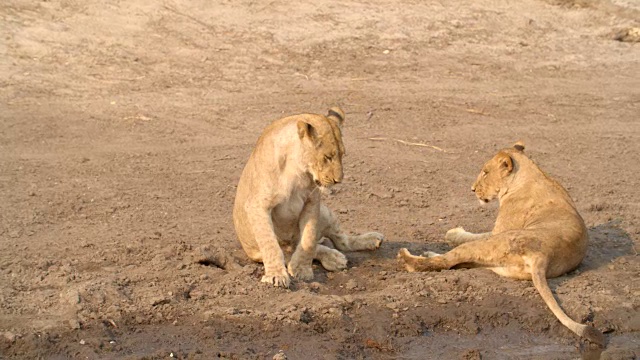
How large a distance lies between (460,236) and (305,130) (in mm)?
2052

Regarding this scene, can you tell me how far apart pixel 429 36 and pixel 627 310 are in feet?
22.0

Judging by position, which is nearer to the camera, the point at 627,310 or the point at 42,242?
the point at 627,310

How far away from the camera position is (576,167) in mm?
11016

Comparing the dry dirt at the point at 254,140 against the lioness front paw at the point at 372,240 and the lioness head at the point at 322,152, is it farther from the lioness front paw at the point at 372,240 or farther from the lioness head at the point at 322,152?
the lioness head at the point at 322,152

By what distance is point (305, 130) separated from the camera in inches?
284

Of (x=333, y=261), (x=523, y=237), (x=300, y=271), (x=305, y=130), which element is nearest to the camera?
(x=305, y=130)

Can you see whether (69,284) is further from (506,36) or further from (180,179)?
(506,36)

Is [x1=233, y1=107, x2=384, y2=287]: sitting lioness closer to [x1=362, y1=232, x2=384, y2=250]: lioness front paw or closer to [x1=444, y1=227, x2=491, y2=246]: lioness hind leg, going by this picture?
[x1=362, y1=232, x2=384, y2=250]: lioness front paw

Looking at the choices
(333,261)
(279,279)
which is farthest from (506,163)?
(279,279)

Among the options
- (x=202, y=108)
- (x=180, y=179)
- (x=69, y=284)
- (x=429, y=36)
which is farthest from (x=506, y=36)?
(x=69, y=284)

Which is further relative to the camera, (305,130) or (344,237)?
(344,237)

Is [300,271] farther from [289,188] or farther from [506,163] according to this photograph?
[506,163]

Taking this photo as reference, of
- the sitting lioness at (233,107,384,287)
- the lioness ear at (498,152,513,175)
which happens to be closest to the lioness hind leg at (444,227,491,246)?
the lioness ear at (498,152,513,175)

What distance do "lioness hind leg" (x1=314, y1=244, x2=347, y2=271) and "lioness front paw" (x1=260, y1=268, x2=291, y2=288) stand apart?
0.66 metres
